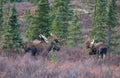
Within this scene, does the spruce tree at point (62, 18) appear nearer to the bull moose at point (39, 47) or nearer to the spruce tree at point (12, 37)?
the spruce tree at point (12, 37)

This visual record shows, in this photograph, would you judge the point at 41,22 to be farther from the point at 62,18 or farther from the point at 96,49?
the point at 62,18

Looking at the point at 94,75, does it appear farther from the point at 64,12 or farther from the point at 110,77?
the point at 64,12

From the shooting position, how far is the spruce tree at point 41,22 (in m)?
26.3

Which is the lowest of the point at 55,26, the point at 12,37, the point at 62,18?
the point at 55,26

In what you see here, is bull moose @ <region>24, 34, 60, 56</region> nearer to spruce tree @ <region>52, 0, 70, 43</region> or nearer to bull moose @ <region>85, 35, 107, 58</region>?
bull moose @ <region>85, 35, 107, 58</region>

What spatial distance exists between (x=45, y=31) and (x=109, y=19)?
7205mm

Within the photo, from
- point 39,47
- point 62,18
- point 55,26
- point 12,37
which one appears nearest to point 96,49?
point 39,47

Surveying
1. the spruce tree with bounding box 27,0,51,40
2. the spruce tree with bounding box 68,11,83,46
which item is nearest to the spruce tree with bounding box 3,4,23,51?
the spruce tree with bounding box 27,0,51,40

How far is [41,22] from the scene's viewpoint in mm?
26828

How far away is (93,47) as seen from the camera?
20484 millimetres

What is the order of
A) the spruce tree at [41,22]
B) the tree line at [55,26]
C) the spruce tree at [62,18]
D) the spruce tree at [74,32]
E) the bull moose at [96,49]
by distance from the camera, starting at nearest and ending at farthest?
the bull moose at [96,49], the tree line at [55,26], the spruce tree at [41,22], the spruce tree at [62,18], the spruce tree at [74,32]

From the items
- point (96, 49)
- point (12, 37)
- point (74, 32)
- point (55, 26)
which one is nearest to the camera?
point (96, 49)

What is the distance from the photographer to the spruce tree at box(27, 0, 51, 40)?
26.3 meters

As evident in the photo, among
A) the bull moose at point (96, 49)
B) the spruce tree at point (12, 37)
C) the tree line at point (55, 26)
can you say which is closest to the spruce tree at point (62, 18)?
the tree line at point (55, 26)
